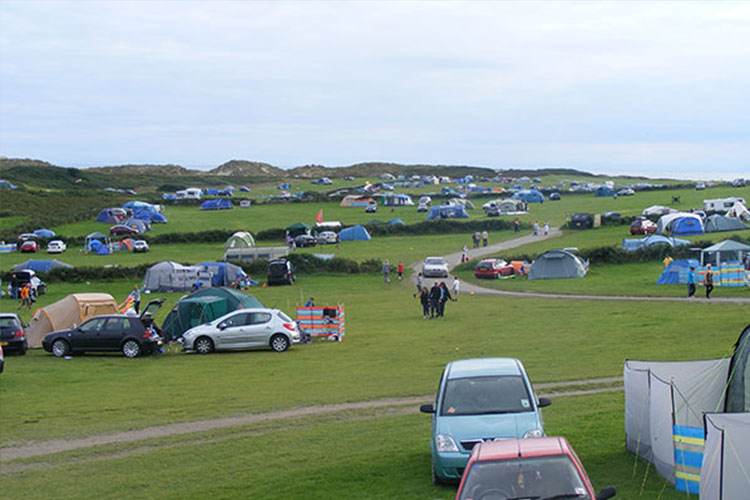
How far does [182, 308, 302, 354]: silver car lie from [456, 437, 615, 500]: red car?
68.1ft

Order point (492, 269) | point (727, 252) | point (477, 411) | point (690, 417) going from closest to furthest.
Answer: point (690, 417) → point (477, 411) → point (727, 252) → point (492, 269)

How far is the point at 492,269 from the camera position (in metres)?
54.7

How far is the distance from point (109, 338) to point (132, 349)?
889 millimetres

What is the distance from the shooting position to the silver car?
29609 mm

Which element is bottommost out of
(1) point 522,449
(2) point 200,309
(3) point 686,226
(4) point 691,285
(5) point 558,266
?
(5) point 558,266

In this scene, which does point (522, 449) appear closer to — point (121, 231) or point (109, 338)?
point (109, 338)

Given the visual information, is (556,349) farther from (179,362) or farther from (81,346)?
(81,346)

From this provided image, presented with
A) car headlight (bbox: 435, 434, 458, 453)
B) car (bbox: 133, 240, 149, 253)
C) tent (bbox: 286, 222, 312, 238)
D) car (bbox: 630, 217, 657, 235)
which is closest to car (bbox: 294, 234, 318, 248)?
tent (bbox: 286, 222, 312, 238)

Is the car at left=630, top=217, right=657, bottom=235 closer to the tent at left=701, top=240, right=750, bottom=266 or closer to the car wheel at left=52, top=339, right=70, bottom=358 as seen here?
the tent at left=701, top=240, right=750, bottom=266

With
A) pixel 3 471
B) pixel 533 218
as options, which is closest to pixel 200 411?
pixel 3 471

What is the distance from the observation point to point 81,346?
29734 mm

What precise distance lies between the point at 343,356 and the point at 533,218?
71736 millimetres

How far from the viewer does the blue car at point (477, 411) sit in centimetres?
1227

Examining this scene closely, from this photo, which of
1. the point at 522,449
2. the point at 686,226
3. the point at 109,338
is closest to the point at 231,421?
the point at 522,449
